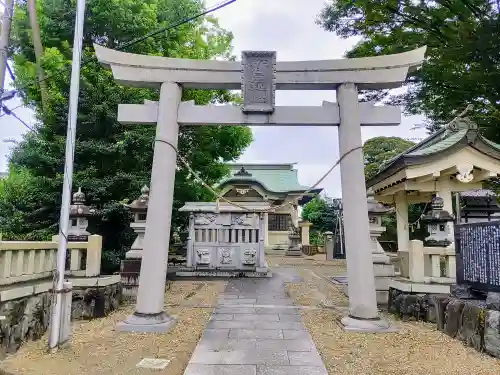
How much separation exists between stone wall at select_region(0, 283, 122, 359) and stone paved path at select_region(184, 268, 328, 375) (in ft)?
6.76

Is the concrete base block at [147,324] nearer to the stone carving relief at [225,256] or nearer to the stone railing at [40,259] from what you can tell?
the stone railing at [40,259]

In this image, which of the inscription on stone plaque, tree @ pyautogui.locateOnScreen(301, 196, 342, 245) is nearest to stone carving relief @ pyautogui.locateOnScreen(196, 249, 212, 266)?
the inscription on stone plaque

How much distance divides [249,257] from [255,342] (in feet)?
23.3

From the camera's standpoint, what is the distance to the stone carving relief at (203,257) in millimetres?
11727

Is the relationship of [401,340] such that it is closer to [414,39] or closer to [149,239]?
[149,239]

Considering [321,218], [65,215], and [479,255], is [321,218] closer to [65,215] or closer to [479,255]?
[479,255]

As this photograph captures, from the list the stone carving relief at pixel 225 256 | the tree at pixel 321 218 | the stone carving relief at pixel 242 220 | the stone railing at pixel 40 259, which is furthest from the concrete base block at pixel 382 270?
the tree at pixel 321 218

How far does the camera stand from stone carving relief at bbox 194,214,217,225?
38.8ft

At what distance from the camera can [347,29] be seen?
1321cm

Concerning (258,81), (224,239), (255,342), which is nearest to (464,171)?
(258,81)

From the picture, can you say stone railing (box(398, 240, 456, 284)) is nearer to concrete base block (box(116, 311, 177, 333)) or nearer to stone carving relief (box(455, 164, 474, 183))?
stone carving relief (box(455, 164, 474, 183))

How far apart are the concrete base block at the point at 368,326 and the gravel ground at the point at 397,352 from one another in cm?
11

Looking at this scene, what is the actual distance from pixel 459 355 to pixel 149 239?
4.43 meters

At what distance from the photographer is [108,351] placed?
4.50 meters
